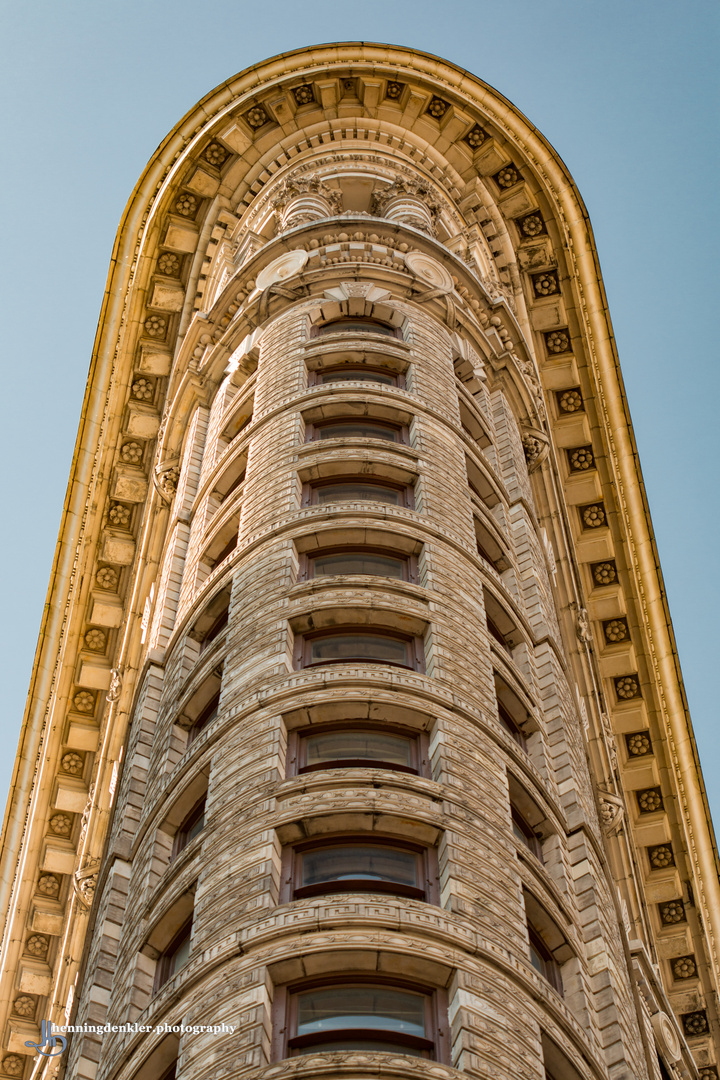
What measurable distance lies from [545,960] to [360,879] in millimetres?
3953

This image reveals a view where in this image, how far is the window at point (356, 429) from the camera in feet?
101

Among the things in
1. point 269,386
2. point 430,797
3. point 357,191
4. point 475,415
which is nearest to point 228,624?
point 430,797

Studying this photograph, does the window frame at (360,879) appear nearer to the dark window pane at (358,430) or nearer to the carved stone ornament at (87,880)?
the dark window pane at (358,430)

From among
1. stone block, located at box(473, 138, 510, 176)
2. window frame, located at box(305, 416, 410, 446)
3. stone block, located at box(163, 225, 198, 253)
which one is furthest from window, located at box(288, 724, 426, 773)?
stone block, located at box(473, 138, 510, 176)

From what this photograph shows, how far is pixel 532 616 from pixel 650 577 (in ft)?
49.0

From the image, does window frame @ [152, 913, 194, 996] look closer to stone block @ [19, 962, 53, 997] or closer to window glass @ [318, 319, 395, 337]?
window glass @ [318, 319, 395, 337]

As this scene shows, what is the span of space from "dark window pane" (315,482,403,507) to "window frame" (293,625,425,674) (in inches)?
173

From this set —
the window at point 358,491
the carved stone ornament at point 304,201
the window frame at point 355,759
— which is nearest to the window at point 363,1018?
the window frame at point 355,759

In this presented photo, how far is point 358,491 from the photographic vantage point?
93.9 ft

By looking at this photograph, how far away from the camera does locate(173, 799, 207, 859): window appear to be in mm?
23000

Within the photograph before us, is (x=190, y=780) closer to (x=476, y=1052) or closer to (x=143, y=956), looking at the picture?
(x=143, y=956)

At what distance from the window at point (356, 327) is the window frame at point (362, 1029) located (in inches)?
772

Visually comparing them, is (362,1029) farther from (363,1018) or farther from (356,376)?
(356,376)

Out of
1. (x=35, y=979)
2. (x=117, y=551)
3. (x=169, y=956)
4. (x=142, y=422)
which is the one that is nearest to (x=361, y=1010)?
(x=169, y=956)
